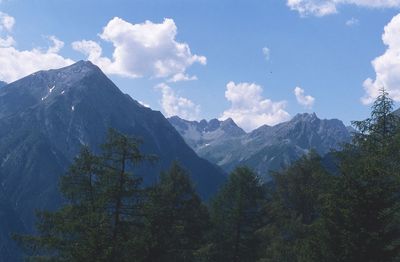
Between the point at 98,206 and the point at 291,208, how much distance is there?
2003 centimetres

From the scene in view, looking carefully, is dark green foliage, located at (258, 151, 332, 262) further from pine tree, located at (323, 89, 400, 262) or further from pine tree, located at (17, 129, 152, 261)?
pine tree, located at (17, 129, 152, 261)

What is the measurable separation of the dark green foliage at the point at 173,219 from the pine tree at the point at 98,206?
1.29 m

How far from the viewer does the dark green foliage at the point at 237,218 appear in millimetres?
36250

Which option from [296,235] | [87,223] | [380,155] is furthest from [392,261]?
[296,235]

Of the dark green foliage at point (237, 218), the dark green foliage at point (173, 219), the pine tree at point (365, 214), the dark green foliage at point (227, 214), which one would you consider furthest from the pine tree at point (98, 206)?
the dark green foliage at point (237, 218)

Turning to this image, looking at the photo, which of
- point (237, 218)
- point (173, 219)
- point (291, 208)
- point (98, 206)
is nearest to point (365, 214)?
point (98, 206)

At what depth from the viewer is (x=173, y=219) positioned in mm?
30688

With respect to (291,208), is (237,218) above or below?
below

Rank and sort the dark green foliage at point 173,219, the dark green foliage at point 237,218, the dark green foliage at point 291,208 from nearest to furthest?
the dark green foliage at point 173,219, the dark green foliage at point 291,208, the dark green foliage at point 237,218

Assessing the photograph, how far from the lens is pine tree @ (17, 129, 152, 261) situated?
73.8 ft

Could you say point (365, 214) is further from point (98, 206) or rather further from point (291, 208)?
point (291, 208)

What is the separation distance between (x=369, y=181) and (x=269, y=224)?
17.8 meters

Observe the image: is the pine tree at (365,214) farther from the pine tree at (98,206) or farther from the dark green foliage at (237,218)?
the dark green foliage at (237,218)

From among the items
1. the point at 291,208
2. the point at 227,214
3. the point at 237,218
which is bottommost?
the point at 237,218
